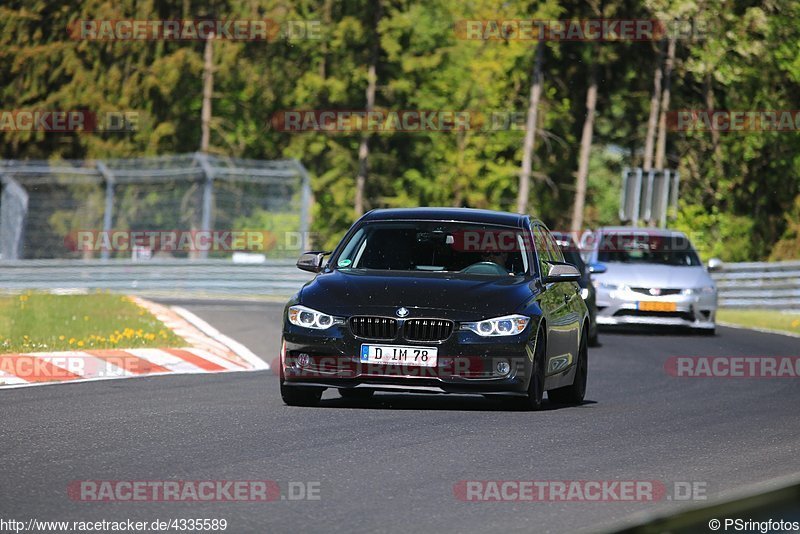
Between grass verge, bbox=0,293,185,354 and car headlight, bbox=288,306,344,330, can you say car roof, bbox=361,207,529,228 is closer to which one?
car headlight, bbox=288,306,344,330

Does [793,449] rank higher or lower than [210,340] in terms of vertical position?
higher

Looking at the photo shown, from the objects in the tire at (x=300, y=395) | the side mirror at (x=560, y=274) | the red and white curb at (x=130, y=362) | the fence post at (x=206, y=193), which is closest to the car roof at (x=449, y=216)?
the side mirror at (x=560, y=274)

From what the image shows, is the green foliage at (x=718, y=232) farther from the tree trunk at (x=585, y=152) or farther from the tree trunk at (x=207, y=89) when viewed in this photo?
the tree trunk at (x=207, y=89)

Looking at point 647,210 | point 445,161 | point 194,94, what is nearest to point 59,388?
point 647,210

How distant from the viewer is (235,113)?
245 ft

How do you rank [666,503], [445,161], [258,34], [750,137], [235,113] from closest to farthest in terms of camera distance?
[666,503] < [750,137] < [258,34] < [235,113] < [445,161]

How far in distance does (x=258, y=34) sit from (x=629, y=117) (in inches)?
627

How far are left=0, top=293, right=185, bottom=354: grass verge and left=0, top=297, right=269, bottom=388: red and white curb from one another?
0.39 meters

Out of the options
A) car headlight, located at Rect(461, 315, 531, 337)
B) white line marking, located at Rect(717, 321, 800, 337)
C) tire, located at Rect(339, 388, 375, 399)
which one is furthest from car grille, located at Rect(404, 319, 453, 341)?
white line marking, located at Rect(717, 321, 800, 337)

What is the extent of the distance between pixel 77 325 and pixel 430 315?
8949mm

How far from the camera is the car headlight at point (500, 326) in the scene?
466 inches

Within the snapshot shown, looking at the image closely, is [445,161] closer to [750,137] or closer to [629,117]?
[629,117]

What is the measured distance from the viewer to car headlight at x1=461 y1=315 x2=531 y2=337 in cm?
1184

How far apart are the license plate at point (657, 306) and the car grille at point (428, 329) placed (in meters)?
14.0
